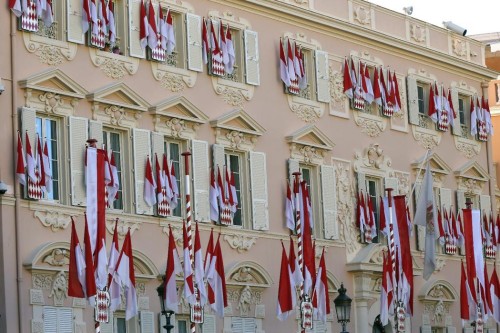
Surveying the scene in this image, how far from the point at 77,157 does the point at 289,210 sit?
321 inches

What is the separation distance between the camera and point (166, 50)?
42188mm

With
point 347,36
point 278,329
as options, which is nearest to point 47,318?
point 278,329

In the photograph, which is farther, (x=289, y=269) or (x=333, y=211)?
(x=333, y=211)

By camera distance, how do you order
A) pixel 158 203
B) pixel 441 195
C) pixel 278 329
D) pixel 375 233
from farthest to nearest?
pixel 441 195 < pixel 375 233 < pixel 278 329 < pixel 158 203

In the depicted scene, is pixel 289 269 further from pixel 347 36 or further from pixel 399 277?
pixel 347 36

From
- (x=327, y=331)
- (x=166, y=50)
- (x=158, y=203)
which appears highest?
(x=166, y=50)

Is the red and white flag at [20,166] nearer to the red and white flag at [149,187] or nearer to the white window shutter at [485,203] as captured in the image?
the red and white flag at [149,187]

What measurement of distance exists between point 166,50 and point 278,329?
810cm

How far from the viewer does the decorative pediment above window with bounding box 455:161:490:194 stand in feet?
175

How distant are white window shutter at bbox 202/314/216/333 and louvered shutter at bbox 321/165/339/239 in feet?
19.0

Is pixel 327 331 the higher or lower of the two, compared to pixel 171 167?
lower

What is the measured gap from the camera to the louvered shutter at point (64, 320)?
37875 millimetres

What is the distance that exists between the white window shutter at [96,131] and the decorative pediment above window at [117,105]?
0.15 m

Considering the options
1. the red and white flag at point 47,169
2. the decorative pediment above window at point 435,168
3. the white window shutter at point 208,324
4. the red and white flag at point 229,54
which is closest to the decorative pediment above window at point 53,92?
the red and white flag at point 47,169
